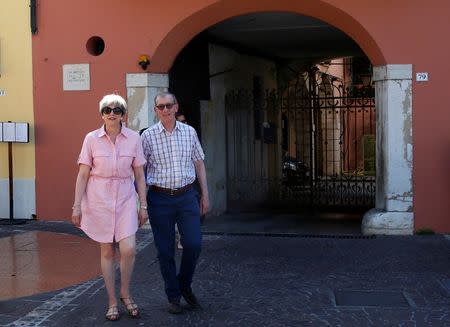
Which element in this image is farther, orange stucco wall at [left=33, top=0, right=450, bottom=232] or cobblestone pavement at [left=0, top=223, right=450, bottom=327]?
orange stucco wall at [left=33, top=0, right=450, bottom=232]

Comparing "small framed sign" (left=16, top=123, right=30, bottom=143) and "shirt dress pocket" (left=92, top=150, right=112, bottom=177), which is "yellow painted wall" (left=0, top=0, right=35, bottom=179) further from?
"shirt dress pocket" (left=92, top=150, right=112, bottom=177)

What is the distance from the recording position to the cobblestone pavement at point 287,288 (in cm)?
532

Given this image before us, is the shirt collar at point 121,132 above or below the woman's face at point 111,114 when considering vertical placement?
below

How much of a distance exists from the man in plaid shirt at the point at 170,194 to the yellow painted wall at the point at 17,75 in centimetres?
545

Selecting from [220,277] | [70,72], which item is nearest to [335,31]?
[70,72]

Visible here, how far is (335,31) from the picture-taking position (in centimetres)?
1288

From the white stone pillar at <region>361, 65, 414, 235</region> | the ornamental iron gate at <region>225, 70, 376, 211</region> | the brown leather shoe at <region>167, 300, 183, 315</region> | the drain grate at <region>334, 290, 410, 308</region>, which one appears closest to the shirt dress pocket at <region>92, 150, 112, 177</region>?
the brown leather shoe at <region>167, 300, 183, 315</region>

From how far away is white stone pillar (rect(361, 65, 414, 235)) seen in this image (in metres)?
8.97

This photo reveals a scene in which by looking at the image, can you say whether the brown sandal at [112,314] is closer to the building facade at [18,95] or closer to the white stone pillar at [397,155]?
the white stone pillar at [397,155]

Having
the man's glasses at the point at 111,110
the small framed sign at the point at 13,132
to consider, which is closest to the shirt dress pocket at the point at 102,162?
the man's glasses at the point at 111,110

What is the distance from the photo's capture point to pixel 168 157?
212 inches

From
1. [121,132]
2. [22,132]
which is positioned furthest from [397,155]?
[22,132]

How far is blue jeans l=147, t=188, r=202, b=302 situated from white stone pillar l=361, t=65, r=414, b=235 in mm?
4280

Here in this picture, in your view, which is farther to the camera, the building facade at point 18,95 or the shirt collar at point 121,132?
the building facade at point 18,95
